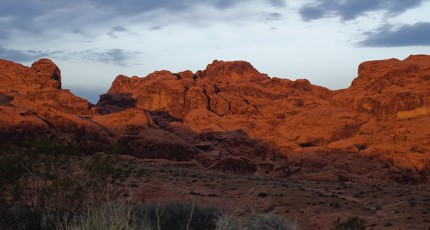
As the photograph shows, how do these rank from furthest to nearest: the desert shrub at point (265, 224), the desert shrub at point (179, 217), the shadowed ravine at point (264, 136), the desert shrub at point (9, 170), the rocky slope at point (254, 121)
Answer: the rocky slope at point (254, 121)
the shadowed ravine at point (264, 136)
the desert shrub at point (9, 170)
the desert shrub at point (179, 217)
the desert shrub at point (265, 224)

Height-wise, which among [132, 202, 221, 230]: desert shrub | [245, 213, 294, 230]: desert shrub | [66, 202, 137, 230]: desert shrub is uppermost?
[66, 202, 137, 230]: desert shrub

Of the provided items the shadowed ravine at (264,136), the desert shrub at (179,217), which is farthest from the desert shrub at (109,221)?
the shadowed ravine at (264,136)

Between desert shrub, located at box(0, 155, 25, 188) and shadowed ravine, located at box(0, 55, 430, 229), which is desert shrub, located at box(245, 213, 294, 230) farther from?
desert shrub, located at box(0, 155, 25, 188)

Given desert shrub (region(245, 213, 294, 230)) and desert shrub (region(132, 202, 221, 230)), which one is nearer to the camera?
desert shrub (region(245, 213, 294, 230))

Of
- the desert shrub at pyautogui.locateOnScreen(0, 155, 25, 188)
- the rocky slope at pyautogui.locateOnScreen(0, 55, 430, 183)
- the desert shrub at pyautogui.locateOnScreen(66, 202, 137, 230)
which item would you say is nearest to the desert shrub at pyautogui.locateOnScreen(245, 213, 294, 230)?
the desert shrub at pyautogui.locateOnScreen(66, 202, 137, 230)

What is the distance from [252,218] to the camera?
10141 mm

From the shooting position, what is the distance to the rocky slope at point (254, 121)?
49500 millimetres

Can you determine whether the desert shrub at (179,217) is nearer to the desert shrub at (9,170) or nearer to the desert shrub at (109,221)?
the desert shrub at (109,221)

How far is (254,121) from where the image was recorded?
2849 inches

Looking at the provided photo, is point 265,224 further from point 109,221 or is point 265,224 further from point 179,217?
point 109,221

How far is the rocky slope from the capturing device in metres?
49.5

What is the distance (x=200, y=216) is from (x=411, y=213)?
14.8m

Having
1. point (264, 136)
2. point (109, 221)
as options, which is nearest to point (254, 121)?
point (264, 136)

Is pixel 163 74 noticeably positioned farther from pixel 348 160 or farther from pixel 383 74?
pixel 348 160
